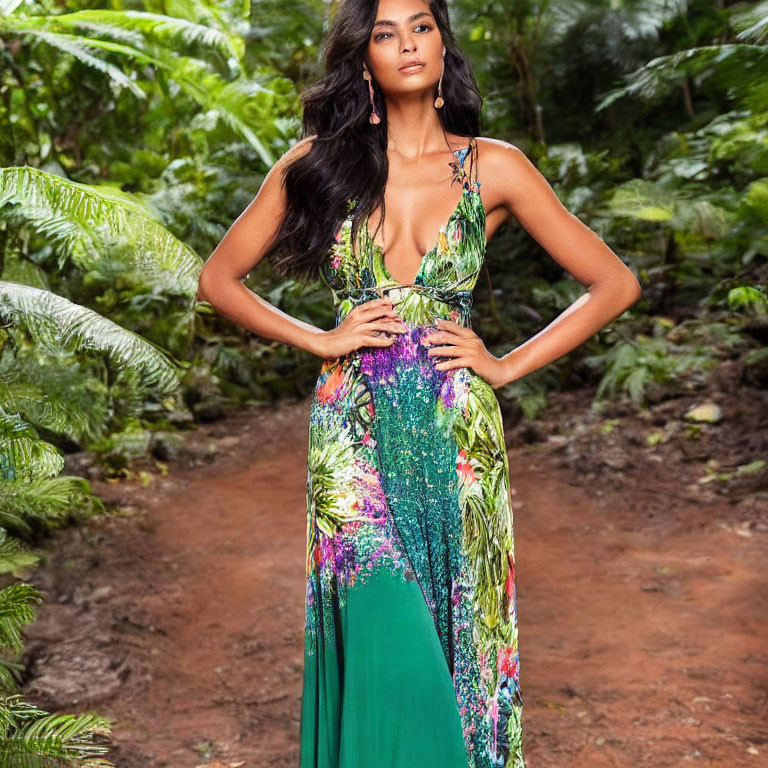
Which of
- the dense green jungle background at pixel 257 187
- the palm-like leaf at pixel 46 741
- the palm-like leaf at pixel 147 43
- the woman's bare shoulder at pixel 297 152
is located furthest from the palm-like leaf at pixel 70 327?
the palm-like leaf at pixel 147 43

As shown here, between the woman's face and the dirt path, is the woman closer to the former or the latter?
the woman's face

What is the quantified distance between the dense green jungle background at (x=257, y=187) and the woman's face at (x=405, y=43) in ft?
4.85

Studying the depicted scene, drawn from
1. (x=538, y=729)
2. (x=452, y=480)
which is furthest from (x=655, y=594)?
(x=452, y=480)

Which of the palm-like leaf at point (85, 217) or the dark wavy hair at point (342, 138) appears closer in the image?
the dark wavy hair at point (342, 138)

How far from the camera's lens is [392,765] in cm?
221

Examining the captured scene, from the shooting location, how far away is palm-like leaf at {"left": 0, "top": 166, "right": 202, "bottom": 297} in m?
3.52

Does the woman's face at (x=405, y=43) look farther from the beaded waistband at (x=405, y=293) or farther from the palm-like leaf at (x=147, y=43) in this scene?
the palm-like leaf at (x=147, y=43)

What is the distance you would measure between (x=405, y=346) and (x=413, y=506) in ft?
1.34

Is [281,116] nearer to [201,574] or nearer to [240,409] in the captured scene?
[240,409]

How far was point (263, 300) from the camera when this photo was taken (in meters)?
Result: 2.71

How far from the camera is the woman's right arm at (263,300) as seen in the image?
97.3 inches


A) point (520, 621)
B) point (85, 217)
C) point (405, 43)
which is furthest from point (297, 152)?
point (520, 621)

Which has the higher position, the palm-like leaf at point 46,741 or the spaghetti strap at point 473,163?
the spaghetti strap at point 473,163

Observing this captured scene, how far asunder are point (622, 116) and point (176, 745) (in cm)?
918
